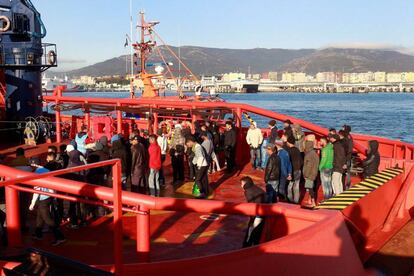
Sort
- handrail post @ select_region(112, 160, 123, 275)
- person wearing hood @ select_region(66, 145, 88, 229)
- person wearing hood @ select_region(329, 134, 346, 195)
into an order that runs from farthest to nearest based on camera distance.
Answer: person wearing hood @ select_region(329, 134, 346, 195), person wearing hood @ select_region(66, 145, 88, 229), handrail post @ select_region(112, 160, 123, 275)

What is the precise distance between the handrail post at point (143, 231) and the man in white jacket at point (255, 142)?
8273mm

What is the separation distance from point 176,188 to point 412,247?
5358 mm

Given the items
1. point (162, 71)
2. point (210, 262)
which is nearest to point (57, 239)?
point (210, 262)

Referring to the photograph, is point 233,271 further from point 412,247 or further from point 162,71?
point 162,71

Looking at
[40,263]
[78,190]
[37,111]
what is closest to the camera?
[40,263]

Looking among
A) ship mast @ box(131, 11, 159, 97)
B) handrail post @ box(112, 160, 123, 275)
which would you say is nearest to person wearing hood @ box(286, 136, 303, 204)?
handrail post @ box(112, 160, 123, 275)

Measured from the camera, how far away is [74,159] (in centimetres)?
776

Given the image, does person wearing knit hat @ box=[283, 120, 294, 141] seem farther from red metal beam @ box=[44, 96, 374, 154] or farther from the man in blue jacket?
the man in blue jacket

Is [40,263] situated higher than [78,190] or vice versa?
[78,190]

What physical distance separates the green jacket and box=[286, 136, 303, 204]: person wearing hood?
45 centimetres

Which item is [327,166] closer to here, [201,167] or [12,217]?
[201,167]

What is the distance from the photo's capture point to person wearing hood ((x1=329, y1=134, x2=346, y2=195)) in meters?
8.90

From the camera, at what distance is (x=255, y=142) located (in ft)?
39.5

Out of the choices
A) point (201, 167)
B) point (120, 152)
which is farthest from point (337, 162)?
point (120, 152)
